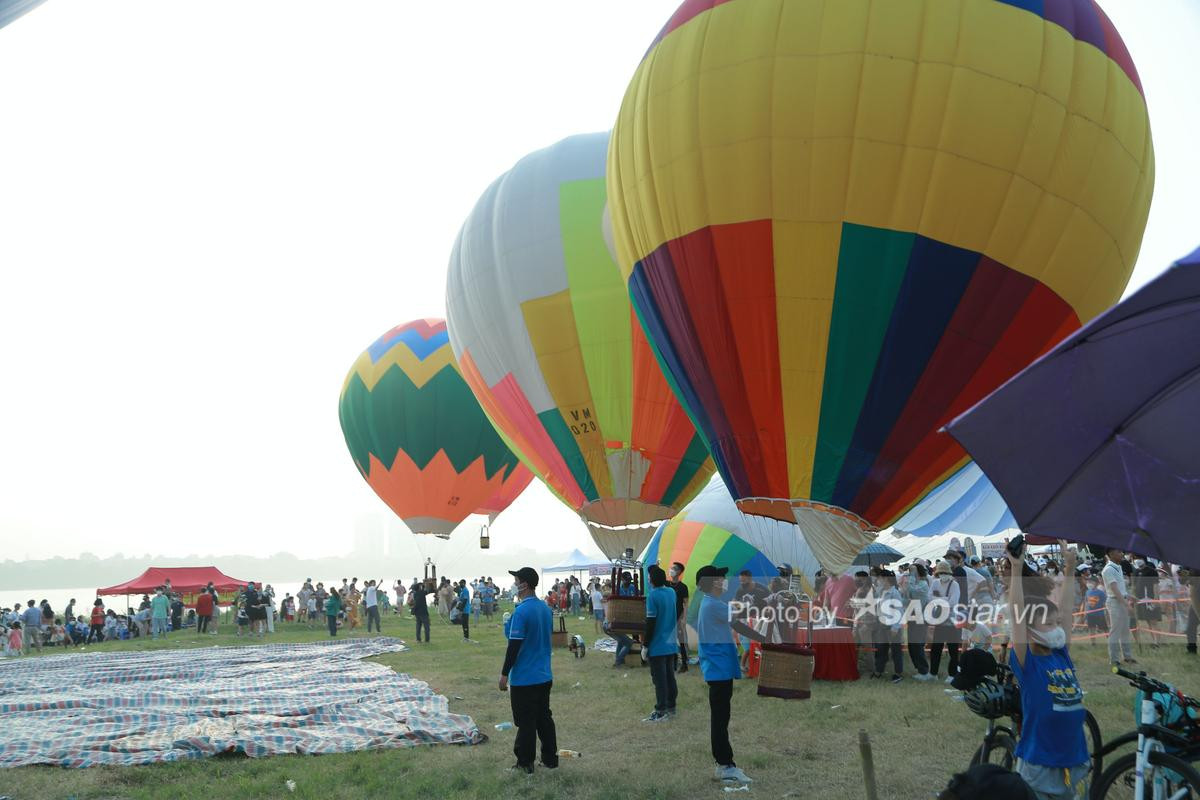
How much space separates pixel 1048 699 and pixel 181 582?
35.8 m

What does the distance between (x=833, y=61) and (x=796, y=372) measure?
3432 mm

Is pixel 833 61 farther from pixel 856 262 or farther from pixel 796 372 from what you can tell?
pixel 796 372

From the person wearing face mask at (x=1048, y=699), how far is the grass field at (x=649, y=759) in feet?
7.13

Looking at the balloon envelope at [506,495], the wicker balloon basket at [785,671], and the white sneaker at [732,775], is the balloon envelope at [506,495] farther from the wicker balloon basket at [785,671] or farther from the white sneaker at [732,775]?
the white sneaker at [732,775]

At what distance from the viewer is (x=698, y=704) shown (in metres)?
10.3

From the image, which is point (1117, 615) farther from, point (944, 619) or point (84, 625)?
point (84, 625)

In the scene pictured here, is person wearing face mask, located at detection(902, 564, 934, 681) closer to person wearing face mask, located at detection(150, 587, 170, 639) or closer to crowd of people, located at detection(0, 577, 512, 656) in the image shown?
crowd of people, located at detection(0, 577, 512, 656)

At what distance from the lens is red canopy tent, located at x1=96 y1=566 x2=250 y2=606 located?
32.5 metres

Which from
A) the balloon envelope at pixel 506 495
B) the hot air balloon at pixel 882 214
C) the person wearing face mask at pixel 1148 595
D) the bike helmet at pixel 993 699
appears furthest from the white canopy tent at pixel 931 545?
the bike helmet at pixel 993 699

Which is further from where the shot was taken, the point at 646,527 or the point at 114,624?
the point at 114,624

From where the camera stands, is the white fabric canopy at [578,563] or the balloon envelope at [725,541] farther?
the white fabric canopy at [578,563]

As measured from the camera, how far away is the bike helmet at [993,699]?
4.69 metres

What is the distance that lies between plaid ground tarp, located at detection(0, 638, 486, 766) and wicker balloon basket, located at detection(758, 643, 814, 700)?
9.53 ft

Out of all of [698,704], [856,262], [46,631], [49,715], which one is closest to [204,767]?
[49,715]
